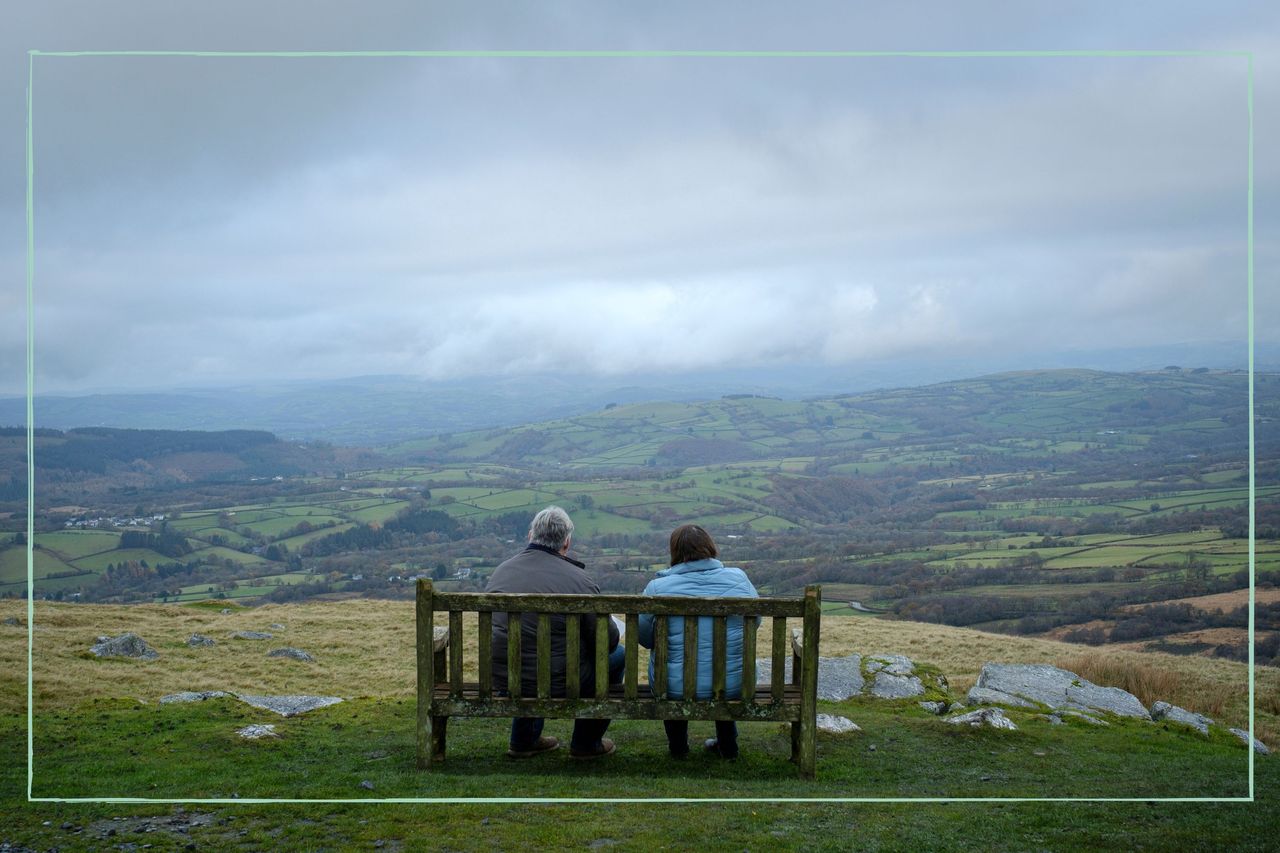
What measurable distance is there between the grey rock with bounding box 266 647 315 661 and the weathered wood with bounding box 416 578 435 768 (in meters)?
8.63

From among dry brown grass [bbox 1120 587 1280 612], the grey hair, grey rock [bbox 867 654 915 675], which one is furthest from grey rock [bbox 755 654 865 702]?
dry brown grass [bbox 1120 587 1280 612]

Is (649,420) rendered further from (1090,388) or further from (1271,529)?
(1271,529)

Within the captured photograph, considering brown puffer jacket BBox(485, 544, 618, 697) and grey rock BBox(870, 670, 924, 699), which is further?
grey rock BBox(870, 670, 924, 699)

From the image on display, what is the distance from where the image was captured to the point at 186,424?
41812 millimetres

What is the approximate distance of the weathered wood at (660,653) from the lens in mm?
5996

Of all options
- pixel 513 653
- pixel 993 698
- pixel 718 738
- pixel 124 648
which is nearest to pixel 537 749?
pixel 513 653

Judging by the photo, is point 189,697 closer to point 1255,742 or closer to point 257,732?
point 257,732

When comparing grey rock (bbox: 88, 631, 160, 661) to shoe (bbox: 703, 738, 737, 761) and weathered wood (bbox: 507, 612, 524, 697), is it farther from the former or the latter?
shoe (bbox: 703, 738, 737, 761)

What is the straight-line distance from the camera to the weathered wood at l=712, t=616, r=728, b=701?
6012 millimetres

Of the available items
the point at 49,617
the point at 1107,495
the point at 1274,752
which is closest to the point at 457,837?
the point at 1274,752

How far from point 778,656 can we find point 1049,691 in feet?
17.9

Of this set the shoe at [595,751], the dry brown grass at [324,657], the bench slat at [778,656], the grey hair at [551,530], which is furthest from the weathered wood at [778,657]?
the dry brown grass at [324,657]

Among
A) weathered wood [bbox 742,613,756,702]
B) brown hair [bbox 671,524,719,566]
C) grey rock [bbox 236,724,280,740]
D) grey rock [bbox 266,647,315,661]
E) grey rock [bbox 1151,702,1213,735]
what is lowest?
grey rock [bbox 266,647,315,661]

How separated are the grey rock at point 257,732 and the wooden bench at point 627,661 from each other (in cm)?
198
